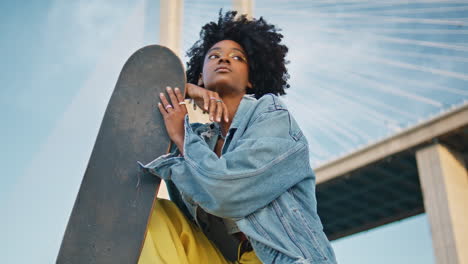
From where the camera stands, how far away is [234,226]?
1.96 meters

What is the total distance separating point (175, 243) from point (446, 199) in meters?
13.2

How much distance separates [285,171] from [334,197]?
1769 cm

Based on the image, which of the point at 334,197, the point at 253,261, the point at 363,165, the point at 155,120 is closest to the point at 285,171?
the point at 253,261

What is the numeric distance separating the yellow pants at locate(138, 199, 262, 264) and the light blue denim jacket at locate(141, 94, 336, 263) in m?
0.07

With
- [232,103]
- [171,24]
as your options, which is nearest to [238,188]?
[232,103]

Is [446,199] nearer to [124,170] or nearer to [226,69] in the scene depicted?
[226,69]

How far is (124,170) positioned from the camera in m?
1.96

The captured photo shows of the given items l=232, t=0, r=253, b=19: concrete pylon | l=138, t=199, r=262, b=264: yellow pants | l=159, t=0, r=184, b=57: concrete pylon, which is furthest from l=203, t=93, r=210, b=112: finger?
l=232, t=0, r=253, b=19: concrete pylon

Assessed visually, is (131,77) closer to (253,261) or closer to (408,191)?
(253,261)

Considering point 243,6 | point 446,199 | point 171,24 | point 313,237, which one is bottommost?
point 446,199

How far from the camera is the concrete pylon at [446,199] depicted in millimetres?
13516

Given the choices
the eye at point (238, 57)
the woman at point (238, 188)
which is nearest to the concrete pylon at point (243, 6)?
the eye at point (238, 57)

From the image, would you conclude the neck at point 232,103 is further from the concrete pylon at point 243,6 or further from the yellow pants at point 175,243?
the concrete pylon at point 243,6

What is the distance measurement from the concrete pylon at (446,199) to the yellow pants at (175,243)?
12311mm
